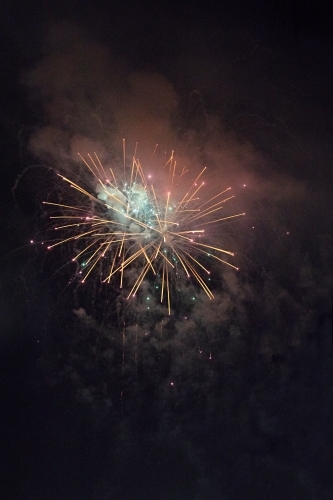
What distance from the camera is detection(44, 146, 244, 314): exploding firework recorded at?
18.8 feet

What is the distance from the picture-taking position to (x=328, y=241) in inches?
243

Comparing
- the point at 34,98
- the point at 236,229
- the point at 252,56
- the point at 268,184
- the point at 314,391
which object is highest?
the point at 252,56

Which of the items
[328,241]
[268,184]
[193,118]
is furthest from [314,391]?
[193,118]

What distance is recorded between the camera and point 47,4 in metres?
5.92

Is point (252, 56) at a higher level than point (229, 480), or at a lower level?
higher

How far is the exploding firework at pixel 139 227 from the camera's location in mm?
5730

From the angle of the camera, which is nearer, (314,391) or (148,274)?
(148,274)

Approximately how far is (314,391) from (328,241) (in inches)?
81.3

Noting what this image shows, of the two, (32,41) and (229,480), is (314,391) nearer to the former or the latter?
(229,480)

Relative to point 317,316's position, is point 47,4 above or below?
above

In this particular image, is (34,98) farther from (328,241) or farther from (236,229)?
(328,241)

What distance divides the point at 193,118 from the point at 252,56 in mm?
1205

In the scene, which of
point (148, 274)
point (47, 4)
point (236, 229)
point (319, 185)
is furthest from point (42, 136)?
point (319, 185)

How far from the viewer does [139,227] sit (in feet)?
18.7
